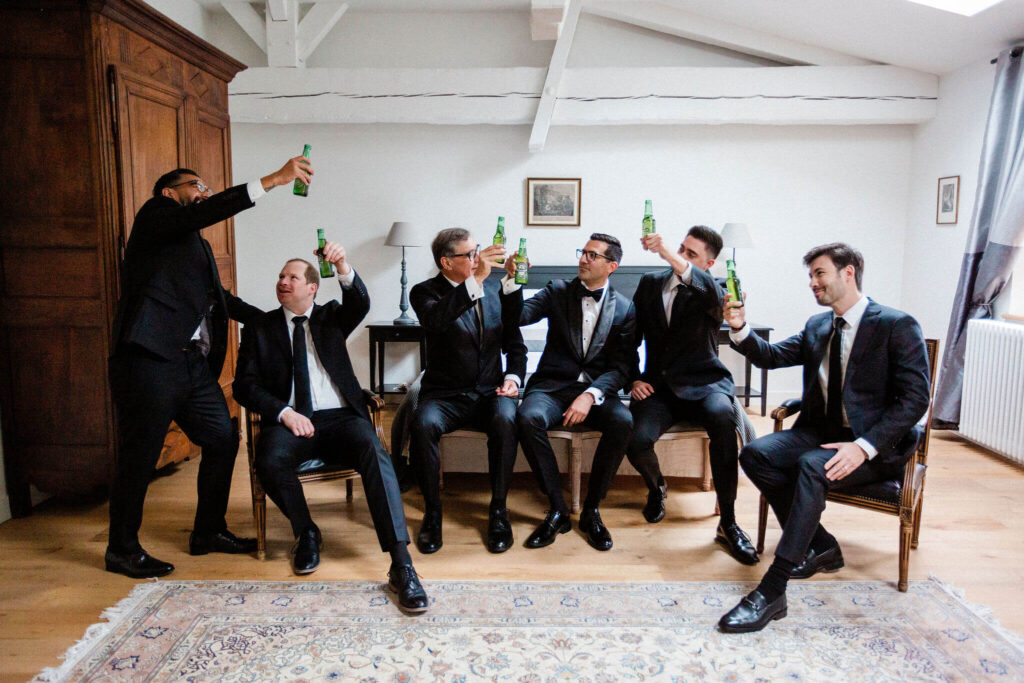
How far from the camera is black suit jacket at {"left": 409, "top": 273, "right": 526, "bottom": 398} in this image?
10.5 ft

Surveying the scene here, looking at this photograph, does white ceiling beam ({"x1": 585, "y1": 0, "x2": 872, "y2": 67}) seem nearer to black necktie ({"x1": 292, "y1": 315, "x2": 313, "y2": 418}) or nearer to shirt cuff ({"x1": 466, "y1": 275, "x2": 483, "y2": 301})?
shirt cuff ({"x1": 466, "y1": 275, "x2": 483, "y2": 301})

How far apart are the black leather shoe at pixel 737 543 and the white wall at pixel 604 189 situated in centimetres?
289

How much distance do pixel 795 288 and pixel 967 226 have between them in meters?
1.21

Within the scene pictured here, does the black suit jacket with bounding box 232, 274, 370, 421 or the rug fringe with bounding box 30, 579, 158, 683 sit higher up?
the black suit jacket with bounding box 232, 274, 370, 421

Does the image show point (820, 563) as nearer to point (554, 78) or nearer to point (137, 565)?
point (137, 565)

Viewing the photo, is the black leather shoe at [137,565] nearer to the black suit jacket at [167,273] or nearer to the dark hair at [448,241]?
the black suit jacket at [167,273]

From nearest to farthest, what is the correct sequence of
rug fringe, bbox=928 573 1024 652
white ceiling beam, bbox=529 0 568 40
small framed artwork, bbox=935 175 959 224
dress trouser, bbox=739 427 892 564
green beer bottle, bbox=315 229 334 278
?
rug fringe, bbox=928 573 1024 652 → dress trouser, bbox=739 427 892 564 → green beer bottle, bbox=315 229 334 278 → white ceiling beam, bbox=529 0 568 40 → small framed artwork, bbox=935 175 959 224

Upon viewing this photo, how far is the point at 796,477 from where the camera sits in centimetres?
256

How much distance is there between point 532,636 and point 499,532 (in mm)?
679

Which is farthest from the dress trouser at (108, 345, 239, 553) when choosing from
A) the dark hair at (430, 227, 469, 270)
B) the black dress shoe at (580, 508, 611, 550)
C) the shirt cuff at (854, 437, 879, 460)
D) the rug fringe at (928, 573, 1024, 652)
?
the rug fringe at (928, 573, 1024, 652)

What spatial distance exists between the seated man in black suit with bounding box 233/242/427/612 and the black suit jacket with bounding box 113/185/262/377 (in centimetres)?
27

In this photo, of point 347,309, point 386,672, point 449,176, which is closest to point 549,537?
point 386,672

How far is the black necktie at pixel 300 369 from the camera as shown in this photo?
2.90m

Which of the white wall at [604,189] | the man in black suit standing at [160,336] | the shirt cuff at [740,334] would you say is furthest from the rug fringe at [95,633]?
the white wall at [604,189]
